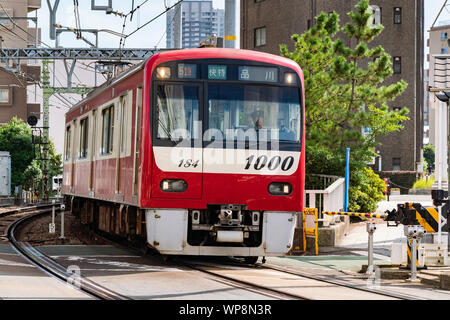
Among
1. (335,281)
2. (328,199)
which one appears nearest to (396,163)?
(328,199)

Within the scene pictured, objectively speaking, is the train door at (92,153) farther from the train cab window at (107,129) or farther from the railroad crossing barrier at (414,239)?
the railroad crossing barrier at (414,239)

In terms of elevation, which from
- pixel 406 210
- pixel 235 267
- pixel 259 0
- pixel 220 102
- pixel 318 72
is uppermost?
pixel 259 0

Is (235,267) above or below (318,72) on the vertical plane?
below

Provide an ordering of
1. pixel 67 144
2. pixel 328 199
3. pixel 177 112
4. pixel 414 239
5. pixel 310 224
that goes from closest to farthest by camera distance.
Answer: pixel 414 239 < pixel 177 112 < pixel 310 224 < pixel 328 199 < pixel 67 144

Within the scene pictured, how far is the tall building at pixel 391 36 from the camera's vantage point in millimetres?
52062

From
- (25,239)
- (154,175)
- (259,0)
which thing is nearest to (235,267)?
(154,175)

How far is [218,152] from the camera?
12.8 metres

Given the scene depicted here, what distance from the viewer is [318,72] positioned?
25.5m

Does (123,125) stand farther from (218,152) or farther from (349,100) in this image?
(349,100)

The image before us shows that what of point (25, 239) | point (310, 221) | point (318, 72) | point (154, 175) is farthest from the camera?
point (318, 72)

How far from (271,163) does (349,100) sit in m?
12.6

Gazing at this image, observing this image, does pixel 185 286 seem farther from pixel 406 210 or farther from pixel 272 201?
pixel 406 210

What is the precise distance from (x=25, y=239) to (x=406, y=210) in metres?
10.6

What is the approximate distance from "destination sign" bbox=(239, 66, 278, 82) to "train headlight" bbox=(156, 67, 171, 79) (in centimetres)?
114
